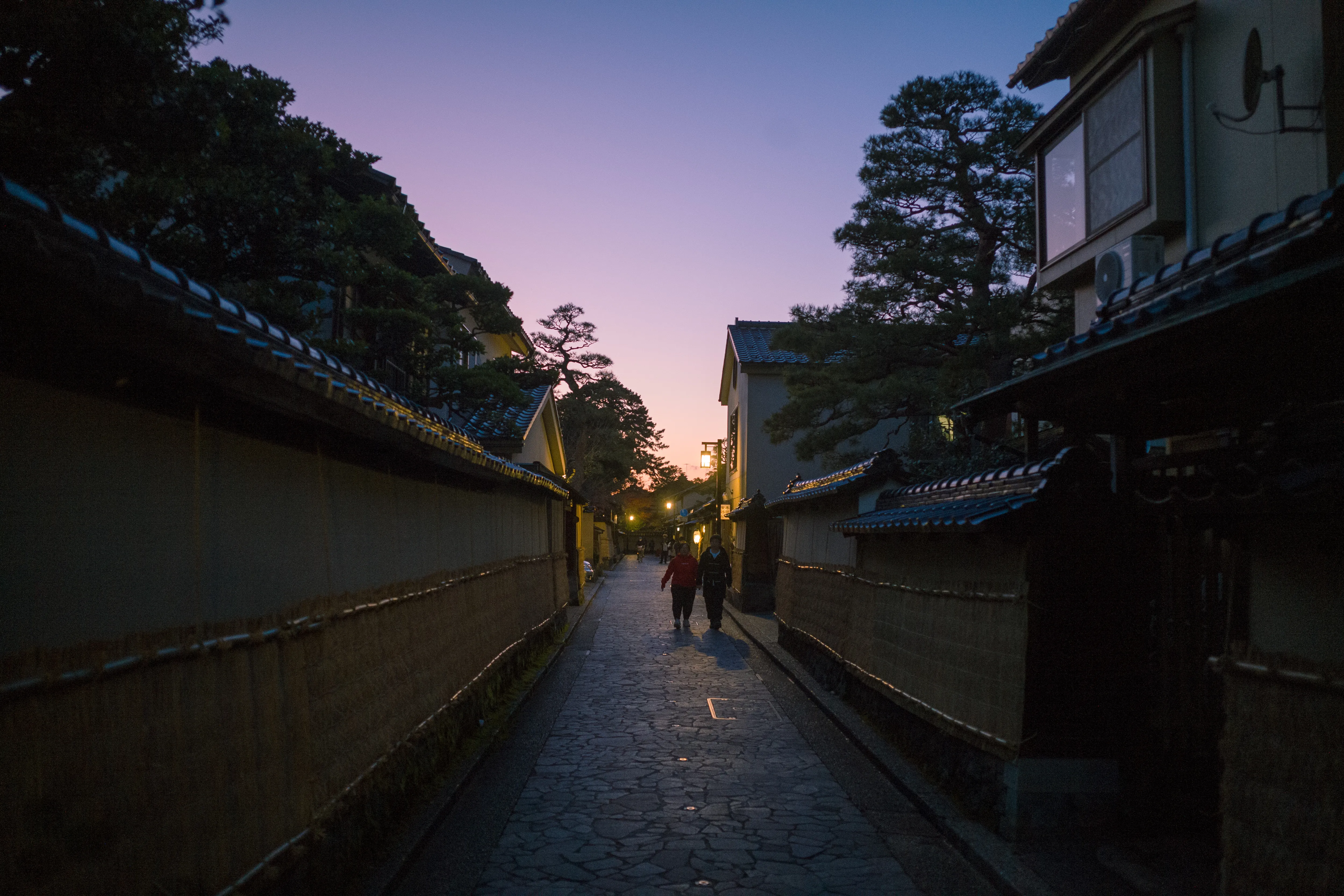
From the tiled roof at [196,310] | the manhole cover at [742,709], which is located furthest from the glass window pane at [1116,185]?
the tiled roof at [196,310]

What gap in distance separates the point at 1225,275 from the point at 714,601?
19824mm

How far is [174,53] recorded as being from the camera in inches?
362

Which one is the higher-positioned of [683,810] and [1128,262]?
[1128,262]

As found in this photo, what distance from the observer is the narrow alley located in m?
6.28

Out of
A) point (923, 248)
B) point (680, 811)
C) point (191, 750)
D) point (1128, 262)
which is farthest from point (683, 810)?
point (923, 248)

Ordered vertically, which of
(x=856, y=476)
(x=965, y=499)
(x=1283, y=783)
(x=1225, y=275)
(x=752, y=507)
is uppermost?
(x=1225, y=275)

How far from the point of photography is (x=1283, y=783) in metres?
4.09

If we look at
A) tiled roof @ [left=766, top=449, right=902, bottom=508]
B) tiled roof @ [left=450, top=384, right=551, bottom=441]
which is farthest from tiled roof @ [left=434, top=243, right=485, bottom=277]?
tiled roof @ [left=766, top=449, right=902, bottom=508]

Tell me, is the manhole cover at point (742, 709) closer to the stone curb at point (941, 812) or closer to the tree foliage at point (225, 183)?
the stone curb at point (941, 812)

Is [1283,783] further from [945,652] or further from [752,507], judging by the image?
[752,507]

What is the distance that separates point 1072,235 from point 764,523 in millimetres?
16601

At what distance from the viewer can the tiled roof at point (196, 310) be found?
2.78 metres

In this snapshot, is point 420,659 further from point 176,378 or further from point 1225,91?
point 1225,91

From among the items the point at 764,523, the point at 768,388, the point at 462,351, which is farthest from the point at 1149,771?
the point at 768,388
